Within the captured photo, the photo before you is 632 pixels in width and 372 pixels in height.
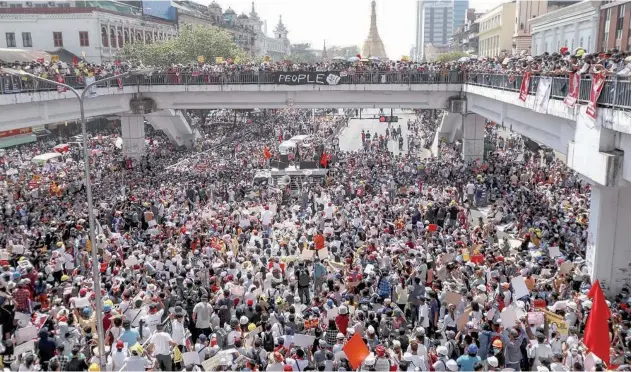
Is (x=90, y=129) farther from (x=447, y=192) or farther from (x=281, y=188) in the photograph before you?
(x=447, y=192)

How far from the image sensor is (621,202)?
1409 cm

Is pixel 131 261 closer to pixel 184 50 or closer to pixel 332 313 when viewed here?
pixel 332 313

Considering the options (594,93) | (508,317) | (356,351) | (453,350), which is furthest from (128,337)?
(594,93)

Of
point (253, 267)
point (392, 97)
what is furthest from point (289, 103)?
point (253, 267)

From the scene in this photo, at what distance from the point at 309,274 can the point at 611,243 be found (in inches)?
292

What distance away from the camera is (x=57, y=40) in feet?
175

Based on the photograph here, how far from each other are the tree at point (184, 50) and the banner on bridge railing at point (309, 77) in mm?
19936

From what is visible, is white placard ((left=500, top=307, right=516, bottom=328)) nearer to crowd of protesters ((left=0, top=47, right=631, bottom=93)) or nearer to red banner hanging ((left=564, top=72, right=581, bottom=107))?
red banner hanging ((left=564, top=72, right=581, bottom=107))

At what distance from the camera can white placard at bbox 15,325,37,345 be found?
10.7m

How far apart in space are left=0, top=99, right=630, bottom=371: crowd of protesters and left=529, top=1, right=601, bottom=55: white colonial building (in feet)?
78.3

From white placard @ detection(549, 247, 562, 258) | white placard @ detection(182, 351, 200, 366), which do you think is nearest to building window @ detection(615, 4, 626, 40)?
white placard @ detection(549, 247, 562, 258)

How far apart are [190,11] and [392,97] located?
183ft

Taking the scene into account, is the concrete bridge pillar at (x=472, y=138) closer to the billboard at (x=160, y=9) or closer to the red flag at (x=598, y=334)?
the red flag at (x=598, y=334)

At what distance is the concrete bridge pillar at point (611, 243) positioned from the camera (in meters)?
14.1
